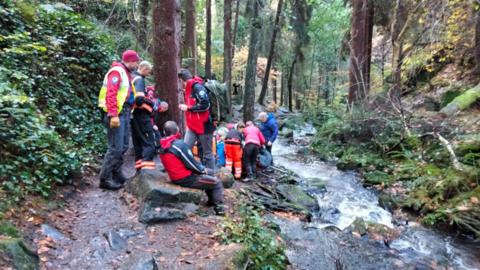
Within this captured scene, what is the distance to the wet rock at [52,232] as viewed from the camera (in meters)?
4.61

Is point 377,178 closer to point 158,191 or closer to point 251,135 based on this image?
point 251,135

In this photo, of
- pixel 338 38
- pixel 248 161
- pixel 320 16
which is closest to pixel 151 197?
pixel 248 161

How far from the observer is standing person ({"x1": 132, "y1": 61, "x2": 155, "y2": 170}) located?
6.45 meters

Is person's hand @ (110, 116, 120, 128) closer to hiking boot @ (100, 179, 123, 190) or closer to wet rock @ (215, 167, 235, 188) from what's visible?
hiking boot @ (100, 179, 123, 190)

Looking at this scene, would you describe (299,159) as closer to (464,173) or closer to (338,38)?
(464,173)

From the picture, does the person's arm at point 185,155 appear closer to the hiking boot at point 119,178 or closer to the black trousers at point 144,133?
the black trousers at point 144,133

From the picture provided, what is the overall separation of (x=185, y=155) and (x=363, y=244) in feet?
11.9

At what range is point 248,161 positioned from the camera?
9.75 m

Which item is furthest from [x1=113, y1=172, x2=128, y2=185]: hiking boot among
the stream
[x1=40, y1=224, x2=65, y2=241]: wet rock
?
the stream

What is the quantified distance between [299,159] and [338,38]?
28.8m

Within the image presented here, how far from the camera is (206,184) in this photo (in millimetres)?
6145

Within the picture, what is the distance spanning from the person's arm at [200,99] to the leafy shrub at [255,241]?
2295 mm

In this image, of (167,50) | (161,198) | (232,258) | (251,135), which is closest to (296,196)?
(251,135)

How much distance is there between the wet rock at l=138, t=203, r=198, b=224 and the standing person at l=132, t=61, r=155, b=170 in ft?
3.63
